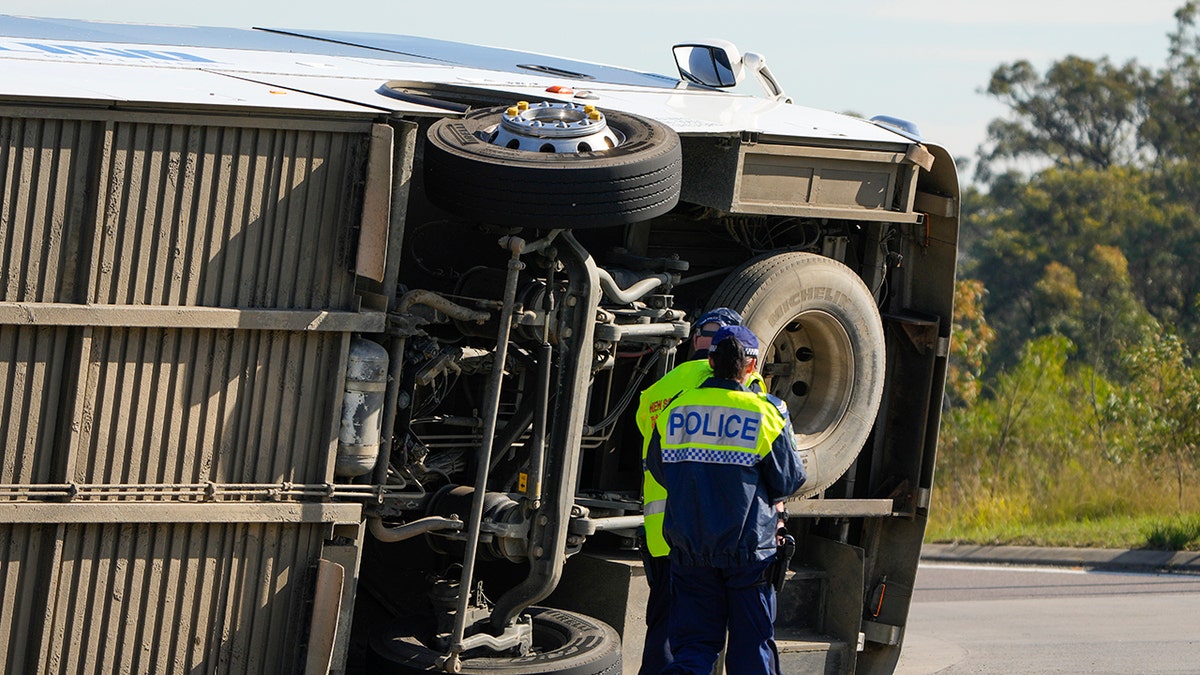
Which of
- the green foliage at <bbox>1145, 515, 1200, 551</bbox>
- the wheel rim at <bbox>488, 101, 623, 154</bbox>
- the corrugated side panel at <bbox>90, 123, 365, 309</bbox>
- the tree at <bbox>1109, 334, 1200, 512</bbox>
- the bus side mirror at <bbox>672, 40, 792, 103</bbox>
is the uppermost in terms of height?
the bus side mirror at <bbox>672, 40, 792, 103</bbox>

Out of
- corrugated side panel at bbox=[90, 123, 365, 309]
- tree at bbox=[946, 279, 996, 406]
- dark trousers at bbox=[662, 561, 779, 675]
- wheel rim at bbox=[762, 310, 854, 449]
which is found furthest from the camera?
tree at bbox=[946, 279, 996, 406]

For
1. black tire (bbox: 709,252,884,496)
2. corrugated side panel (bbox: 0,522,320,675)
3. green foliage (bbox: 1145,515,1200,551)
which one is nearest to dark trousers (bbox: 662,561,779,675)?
black tire (bbox: 709,252,884,496)

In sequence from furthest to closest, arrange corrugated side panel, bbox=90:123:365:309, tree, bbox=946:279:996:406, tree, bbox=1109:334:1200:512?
tree, bbox=946:279:996:406, tree, bbox=1109:334:1200:512, corrugated side panel, bbox=90:123:365:309

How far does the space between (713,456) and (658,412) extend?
44cm

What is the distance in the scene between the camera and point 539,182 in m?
5.51

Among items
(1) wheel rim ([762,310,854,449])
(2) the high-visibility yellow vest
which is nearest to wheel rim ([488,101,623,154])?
(2) the high-visibility yellow vest

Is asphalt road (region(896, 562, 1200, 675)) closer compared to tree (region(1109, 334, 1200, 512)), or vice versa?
asphalt road (region(896, 562, 1200, 675))

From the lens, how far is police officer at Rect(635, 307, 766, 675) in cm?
612

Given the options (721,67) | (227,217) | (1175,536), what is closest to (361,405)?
(227,217)

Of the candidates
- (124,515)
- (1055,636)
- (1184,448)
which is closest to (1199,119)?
(1184,448)

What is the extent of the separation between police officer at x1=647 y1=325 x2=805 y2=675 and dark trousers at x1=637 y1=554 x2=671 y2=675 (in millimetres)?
292

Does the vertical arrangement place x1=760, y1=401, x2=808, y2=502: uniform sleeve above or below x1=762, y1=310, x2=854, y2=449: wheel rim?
below

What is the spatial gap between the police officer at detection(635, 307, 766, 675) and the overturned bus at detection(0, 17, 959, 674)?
0.44 ft

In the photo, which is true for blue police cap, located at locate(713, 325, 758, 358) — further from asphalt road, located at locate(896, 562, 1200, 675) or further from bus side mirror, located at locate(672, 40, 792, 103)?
asphalt road, located at locate(896, 562, 1200, 675)
